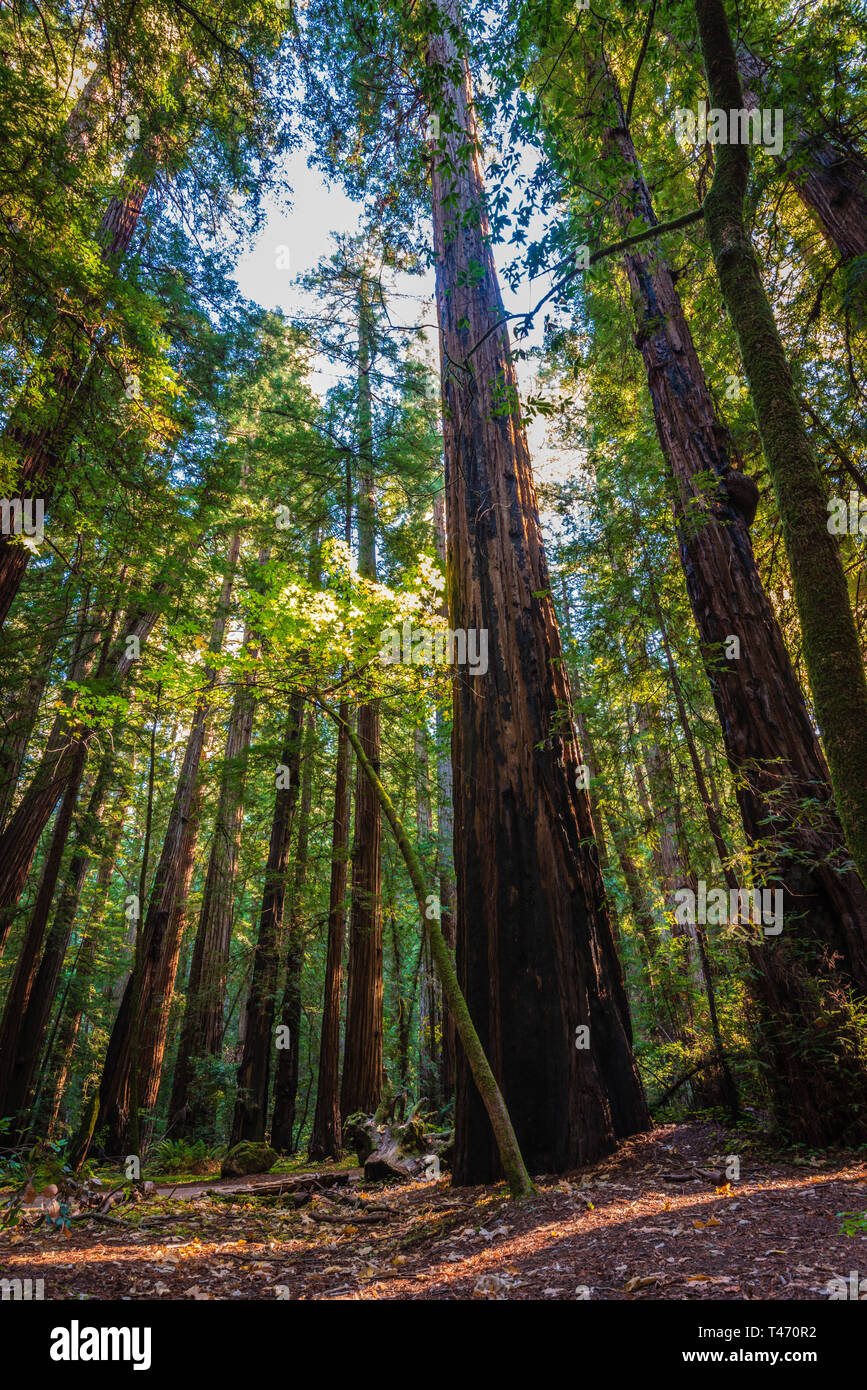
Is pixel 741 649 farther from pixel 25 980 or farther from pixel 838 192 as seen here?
pixel 25 980

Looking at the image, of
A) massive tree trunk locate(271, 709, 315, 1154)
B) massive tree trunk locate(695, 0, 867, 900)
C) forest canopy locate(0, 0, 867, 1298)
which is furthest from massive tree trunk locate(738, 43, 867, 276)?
massive tree trunk locate(271, 709, 315, 1154)

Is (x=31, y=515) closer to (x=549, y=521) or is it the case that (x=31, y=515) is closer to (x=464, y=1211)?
(x=464, y=1211)

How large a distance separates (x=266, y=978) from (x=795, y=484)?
420 inches

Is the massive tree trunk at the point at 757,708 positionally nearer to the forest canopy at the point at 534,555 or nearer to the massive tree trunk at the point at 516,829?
the forest canopy at the point at 534,555

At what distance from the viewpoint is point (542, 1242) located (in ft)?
9.91

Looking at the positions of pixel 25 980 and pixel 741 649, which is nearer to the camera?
pixel 741 649

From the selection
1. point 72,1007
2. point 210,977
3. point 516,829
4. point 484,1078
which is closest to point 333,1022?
point 210,977

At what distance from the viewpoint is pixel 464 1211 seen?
159 inches

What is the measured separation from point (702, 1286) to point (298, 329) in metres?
16.1

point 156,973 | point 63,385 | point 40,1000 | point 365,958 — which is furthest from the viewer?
point 156,973

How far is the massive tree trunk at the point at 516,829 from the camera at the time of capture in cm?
453

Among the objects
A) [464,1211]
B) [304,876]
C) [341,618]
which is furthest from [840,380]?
[304,876]

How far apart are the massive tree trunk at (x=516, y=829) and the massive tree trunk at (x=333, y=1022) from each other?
4.05 meters

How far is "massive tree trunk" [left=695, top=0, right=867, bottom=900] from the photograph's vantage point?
190cm
